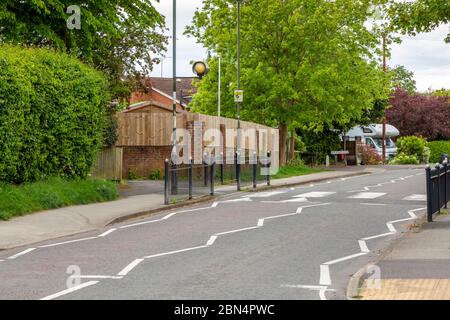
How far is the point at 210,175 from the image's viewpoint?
26.0m

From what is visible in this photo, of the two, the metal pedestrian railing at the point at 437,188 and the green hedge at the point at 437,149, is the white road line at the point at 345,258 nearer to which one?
the metal pedestrian railing at the point at 437,188

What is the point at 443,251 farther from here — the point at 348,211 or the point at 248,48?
the point at 248,48

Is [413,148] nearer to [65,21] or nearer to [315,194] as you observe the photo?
[315,194]

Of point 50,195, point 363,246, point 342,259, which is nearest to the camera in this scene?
point 342,259

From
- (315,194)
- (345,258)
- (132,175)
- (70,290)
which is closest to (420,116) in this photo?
(132,175)

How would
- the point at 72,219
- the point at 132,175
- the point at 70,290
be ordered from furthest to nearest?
the point at 132,175
the point at 72,219
the point at 70,290

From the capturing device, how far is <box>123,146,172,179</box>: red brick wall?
33125 millimetres

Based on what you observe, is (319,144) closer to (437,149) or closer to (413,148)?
(413,148)

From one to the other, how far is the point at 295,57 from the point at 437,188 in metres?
25.9

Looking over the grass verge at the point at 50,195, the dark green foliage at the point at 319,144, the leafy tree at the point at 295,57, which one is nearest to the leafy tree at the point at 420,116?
the dark green foliage at the point at 319,144

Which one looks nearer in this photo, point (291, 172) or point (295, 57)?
point (291, 172)

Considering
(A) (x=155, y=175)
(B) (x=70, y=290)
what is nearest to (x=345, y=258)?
(B) (x=70, y=290)

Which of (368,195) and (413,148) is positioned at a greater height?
(413,148)


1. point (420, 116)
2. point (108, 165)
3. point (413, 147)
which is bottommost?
point (108, 165)
